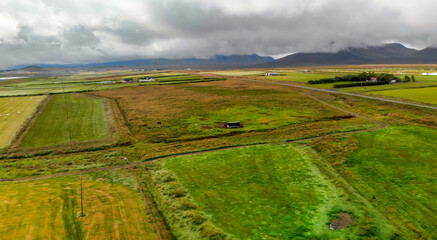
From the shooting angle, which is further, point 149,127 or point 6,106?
point 6,106

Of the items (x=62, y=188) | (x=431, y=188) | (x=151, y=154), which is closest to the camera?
(x=431, y=188)

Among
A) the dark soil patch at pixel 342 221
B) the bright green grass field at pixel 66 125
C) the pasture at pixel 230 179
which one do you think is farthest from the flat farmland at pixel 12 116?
the dark soil patch at pixel 342 221

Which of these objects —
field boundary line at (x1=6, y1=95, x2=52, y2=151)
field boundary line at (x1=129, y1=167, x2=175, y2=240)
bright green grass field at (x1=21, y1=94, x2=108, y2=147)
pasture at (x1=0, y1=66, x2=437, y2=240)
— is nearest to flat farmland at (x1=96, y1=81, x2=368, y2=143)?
pasture at (x1=0, y1=66, x2=437, y2=240)

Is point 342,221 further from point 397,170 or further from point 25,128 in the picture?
point 25,128

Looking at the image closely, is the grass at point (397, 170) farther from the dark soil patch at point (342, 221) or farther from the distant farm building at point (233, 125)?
the distant farm building at point (233, 125)

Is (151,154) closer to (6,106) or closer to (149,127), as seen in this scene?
(149,127)

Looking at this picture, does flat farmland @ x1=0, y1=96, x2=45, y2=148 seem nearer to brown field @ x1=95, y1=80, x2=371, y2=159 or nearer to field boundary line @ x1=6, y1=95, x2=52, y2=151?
field boundary line @ x1=6, y1=95, x2=52, y2=151

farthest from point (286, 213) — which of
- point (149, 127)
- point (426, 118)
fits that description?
point (426, 118)
